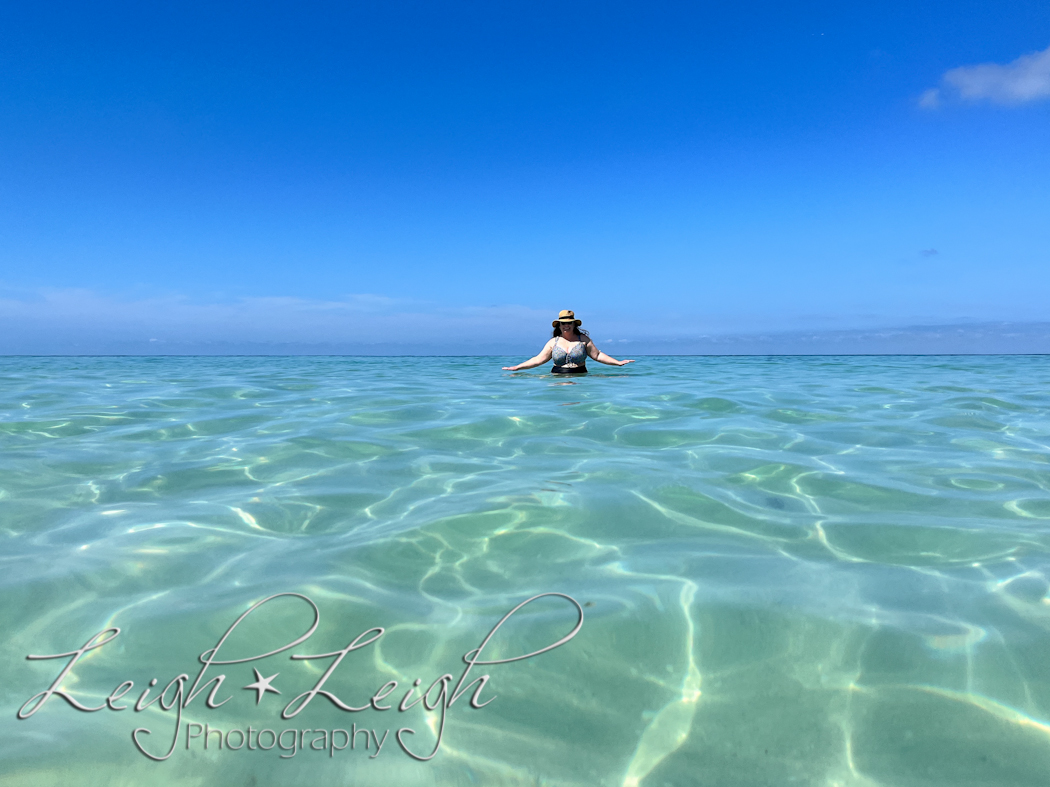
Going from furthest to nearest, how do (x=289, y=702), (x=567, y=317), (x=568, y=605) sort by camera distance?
(x=567, y=317)
(x=568, y=605)
(x=289, y=702)

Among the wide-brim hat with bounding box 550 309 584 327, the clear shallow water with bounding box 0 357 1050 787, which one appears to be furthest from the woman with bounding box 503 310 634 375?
the clear shallow water with bounding box 0 357 1050 787

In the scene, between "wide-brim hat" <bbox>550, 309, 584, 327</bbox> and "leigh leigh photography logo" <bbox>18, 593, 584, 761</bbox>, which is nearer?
"leigh leigh photography logo" <bbox>18, 593, 584, 761</bbox>

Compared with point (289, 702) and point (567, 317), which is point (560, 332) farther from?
point (289, 702)

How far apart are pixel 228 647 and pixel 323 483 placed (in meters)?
1.92

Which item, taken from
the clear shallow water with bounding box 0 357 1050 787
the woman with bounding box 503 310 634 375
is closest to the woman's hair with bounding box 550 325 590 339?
the woman with bounding box 503 310 634 375

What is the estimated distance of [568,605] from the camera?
6.52ft

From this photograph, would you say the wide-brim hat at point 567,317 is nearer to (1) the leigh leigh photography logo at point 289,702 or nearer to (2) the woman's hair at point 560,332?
(2) the woman's hair at point 560,332

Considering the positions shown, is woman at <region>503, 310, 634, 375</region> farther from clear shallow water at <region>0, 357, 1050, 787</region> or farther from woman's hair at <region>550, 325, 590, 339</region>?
clear shallow water at <region>0, 357, 1050, 787</region>

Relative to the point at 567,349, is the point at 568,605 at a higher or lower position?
lower

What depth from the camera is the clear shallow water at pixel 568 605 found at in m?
1.38

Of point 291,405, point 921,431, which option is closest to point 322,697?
point 921,431

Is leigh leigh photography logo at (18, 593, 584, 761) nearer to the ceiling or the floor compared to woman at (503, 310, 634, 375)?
nearer to the floor

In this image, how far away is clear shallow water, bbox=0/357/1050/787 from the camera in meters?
1.38

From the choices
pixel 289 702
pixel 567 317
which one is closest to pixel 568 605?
pixel 289 702
